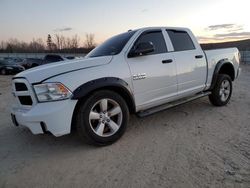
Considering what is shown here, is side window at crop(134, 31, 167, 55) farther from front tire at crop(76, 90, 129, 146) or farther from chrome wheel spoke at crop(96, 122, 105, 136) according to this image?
chrome wheel spoke at crop(96, 122, 105, 136)

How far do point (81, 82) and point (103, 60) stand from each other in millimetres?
598

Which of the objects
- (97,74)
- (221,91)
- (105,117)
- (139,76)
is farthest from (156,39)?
(221,91)

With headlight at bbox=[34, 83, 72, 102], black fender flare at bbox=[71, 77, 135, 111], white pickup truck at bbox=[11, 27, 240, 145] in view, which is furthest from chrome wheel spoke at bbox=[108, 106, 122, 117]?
headlight at bbox=[34, 83, 72, 102]

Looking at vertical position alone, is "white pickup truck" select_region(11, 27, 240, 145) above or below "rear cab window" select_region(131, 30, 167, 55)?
below

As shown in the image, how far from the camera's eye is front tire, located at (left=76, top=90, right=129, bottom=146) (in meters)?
3.59

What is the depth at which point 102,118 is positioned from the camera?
3816mm

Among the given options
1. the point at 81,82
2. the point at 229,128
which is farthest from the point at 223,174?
the point at 81,82

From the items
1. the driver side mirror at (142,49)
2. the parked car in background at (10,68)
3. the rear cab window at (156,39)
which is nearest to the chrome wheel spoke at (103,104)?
the driver side mirror at (142,49)

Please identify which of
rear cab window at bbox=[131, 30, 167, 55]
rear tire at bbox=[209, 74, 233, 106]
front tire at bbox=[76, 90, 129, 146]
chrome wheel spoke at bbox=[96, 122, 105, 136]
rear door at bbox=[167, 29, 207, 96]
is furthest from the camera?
rear tire at bbox=[209, 74, 233, 106]

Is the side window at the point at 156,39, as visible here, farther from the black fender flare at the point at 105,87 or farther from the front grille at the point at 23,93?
the front grille at the point at 23,93

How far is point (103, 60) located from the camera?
3.91 meters

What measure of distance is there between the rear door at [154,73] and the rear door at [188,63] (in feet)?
0.72

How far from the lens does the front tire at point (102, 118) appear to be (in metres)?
3.59

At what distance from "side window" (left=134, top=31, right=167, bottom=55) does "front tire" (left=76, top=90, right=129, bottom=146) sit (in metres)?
1.29
